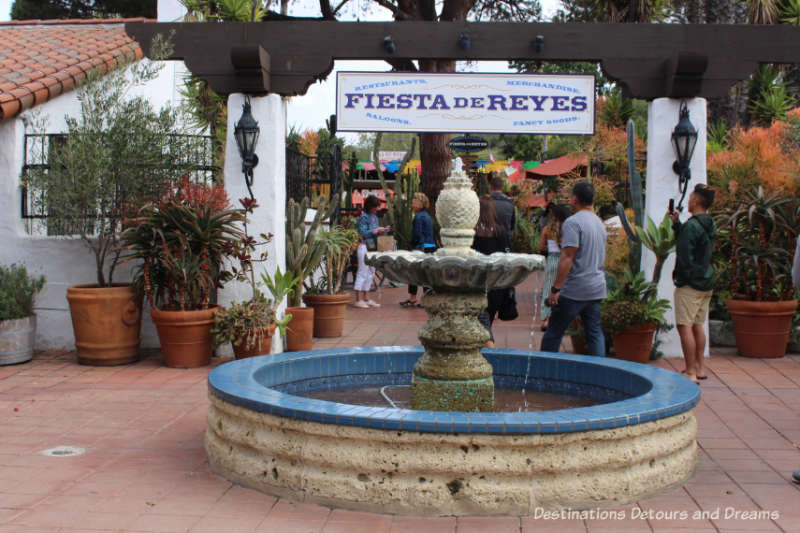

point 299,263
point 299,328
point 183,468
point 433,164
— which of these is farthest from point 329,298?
point 433,164

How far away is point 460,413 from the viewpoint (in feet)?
A: 13.8

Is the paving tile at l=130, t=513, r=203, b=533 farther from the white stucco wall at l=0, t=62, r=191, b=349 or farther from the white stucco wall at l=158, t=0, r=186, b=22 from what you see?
the white stucco wall at l=158, t=0, r=186, b=22

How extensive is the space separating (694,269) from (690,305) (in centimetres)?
34

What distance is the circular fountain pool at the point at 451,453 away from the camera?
4.02 m

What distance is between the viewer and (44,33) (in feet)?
42.6

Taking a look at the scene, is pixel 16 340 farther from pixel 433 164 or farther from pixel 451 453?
pixel 433 164

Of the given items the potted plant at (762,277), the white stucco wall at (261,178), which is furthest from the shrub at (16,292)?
the potted plant at (762,277)

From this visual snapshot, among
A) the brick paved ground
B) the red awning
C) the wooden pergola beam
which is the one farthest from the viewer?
the red awning

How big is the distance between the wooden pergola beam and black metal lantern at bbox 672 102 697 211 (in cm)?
31

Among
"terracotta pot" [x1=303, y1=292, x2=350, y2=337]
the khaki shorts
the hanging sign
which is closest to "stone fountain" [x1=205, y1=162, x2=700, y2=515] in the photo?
the khaki shorts

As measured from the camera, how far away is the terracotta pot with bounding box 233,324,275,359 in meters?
8.14

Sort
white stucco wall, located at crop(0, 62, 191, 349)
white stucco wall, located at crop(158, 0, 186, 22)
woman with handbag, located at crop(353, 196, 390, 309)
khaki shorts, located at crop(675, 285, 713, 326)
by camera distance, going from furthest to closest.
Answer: white stucco wall, located at crop(158, 0, 186, 22) < woman with handbag, located at crop(353, 196, 390, 309) < white stucco wall, located at crop(0, 62, 191, 349) < khaki shorts, located at crop(675, 285, 713, 326)

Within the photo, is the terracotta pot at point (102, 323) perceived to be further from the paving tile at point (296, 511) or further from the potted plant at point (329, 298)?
the paving tile at point (296, 511)

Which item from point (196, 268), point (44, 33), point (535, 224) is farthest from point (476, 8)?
point (196, 268)
